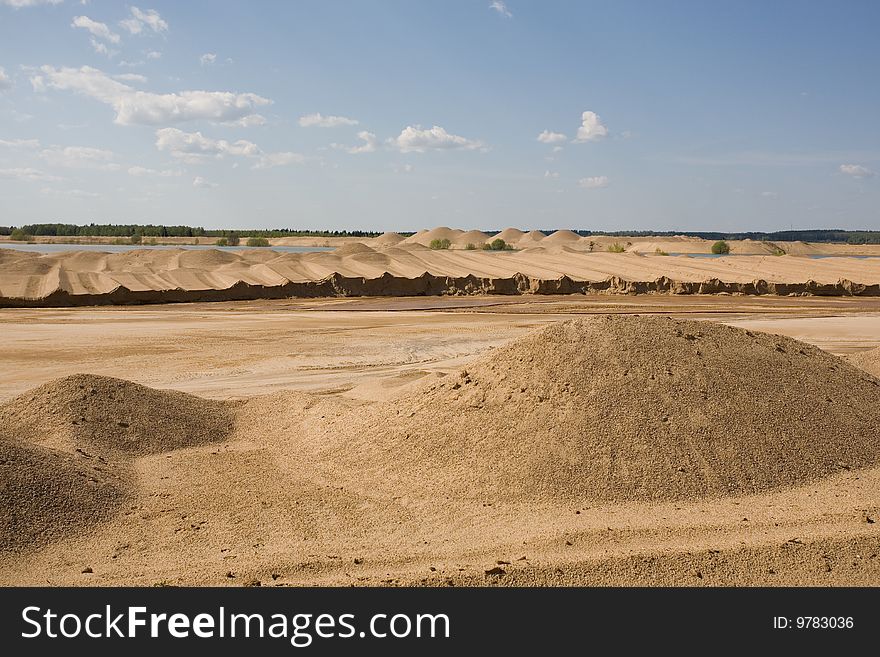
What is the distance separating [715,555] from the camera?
553cm

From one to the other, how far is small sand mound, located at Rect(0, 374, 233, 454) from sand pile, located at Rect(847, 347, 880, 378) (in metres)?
10.0

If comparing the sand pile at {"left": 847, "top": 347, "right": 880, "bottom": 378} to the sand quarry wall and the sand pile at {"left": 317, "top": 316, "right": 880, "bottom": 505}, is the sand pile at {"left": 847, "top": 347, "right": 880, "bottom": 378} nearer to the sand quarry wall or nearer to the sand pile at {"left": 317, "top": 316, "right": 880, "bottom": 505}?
the sand pile at {"left": 317, "top": 316, "right": 880, "bottom": 505}

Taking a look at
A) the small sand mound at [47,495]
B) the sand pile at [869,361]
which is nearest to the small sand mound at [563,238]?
the sand pile at [869,361]

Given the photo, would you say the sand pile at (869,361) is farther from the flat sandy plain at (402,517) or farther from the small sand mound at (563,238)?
the small sand mound at (563,238)

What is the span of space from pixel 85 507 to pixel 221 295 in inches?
879

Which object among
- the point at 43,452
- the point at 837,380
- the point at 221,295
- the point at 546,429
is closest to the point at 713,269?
the point at 221,295

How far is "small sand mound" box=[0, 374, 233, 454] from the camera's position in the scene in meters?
A: 8.59

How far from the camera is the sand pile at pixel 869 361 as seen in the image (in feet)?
40.0

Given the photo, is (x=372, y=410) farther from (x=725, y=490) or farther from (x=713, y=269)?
(x=713, y=269)

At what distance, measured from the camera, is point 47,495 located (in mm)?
6512

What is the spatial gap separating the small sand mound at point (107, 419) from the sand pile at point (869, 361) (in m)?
10.0

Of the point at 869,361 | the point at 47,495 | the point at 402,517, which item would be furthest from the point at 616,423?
the point at 869,361

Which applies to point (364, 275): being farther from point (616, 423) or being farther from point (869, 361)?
point (616, 423)

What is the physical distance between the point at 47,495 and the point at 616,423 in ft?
17.4
